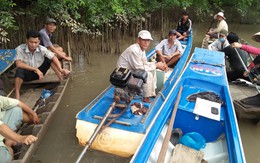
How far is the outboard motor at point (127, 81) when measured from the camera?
318cm

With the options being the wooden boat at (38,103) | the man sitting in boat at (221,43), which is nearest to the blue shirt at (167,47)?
the man sitting in boat at (221,43)

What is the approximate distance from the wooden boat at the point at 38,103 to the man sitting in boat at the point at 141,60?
4.66ft

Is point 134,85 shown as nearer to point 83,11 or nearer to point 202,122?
point 202,122

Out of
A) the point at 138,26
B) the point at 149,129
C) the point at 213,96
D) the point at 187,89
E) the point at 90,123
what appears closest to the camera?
the point at 149,129

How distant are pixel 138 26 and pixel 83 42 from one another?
3535 mm

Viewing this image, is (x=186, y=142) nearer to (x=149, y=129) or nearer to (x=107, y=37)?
(x=149, y=129)

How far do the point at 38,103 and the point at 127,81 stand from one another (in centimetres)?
214

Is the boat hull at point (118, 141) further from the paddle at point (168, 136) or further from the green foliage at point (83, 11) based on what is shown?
the green foliage at point (83, 11)

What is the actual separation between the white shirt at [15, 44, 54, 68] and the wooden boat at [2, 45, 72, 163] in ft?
1.81

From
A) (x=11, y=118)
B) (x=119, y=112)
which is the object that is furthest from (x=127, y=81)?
(x=11, y=118)

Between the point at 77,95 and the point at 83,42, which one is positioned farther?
the point at 83,42

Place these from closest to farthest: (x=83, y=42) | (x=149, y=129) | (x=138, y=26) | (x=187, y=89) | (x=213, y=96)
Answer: (x=149, y=129)
(x=213, y=96)
(x=187, y=89)
(x=83, y=42)
(x=138, y=26)

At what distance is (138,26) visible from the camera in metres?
11.0

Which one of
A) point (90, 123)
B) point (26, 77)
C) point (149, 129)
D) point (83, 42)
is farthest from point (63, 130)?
point (83, 42)
